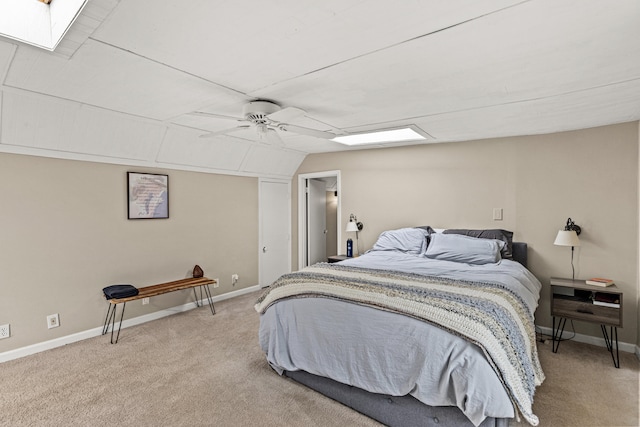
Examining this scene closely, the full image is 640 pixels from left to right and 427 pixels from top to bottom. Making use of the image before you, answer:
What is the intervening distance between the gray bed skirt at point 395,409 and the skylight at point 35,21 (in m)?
2.62

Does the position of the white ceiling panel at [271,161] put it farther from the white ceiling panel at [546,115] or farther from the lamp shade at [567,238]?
the lamp shade at [567,238]

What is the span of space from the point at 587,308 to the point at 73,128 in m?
5.04

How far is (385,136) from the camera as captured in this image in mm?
3945

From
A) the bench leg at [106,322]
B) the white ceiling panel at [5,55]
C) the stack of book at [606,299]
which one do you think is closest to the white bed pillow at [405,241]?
the stack of book at [606,299]

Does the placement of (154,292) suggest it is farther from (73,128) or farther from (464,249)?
(464,249)

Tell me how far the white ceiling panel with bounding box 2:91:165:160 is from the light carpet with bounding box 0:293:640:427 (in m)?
1.97

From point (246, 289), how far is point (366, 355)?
11.1 ft

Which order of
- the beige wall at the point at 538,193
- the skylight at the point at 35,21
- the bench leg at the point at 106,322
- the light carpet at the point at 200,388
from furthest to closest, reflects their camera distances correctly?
the bench leg at the point at 106,322
the beige wall at the point at 538,193
the light carpet at the point at 200,388
the skylight at the point at 35,21

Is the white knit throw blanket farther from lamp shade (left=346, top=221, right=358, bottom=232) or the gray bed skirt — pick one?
lamp shade (left=346, top=221, right=358, bottom=232)

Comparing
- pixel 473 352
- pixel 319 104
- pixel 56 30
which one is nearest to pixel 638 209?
pixel 473 352

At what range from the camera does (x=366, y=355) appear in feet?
6.73

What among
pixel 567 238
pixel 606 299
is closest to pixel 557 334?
pixel 606 299

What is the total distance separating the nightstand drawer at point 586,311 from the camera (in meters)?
2.89

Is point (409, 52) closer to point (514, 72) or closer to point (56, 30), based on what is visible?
point (514, 72)
